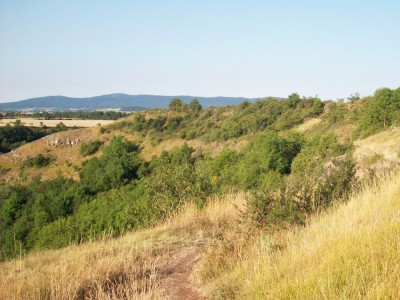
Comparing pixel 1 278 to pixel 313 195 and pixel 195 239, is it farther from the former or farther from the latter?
pixel 313 195

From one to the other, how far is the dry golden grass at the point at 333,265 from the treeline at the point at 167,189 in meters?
1.67

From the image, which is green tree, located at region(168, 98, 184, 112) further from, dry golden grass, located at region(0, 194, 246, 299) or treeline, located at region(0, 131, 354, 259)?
dry golden grass, located at region(0, 194, 246, 299)

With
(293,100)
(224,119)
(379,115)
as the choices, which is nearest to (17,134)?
(224,119)

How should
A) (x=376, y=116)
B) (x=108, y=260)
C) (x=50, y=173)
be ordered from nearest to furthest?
(x=108, y=260) → (x=376, y=116) → (x=50, y=173)

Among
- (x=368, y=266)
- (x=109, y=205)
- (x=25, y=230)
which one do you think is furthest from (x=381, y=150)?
(x=25, y=230)

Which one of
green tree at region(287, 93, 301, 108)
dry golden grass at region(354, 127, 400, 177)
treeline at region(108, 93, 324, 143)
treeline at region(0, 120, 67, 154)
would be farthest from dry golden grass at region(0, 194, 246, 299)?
treeline at region(0, 120, 67, 154)

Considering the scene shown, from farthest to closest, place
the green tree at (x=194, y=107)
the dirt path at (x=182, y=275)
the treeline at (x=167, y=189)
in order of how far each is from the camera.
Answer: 1. the green tree at (x=194, y=107)
2. the treeline at (x=167, y=189)
3. the dirt path at (x=182, y=275)

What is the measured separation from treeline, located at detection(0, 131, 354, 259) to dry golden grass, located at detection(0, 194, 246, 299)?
0.50 meters

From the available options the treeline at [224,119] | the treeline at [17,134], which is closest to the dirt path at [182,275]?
the treeline at [224,119]

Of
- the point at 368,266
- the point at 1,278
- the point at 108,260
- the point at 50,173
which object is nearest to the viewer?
the point at 368,266

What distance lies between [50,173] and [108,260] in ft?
229

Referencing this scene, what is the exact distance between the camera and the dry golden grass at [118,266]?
3.82 metres

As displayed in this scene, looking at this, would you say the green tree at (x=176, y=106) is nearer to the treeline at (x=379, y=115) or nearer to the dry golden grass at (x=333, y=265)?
the treeline at (x=379, y=115)

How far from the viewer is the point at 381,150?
23.3m
